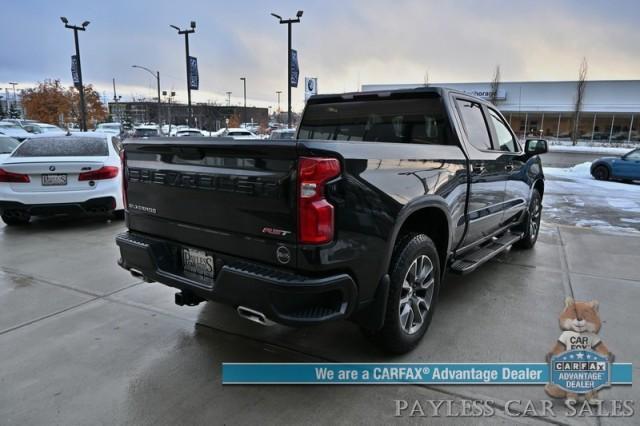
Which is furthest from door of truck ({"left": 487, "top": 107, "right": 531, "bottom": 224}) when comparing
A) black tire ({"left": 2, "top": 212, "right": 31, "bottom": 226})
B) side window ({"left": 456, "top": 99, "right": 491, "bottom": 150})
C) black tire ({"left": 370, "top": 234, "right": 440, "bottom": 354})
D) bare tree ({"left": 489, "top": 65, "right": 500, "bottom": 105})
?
bare tree ({"left": 489, "top": 65, "right": 500, "bottom": 105})

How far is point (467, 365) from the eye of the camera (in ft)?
10.2

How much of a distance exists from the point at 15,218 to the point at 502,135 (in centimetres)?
730

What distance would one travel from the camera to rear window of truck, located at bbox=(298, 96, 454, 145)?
4.02 m

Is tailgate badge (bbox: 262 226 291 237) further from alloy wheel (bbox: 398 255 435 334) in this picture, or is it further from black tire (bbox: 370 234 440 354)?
alloy wheel (bbox: 398 255 435 334)

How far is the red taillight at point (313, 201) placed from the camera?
7.79 ft

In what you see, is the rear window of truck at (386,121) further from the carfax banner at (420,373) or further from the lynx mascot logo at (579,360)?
the carfax banner at (420,373)

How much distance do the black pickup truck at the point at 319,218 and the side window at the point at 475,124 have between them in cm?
5

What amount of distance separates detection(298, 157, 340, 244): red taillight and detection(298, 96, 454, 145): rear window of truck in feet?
6.27

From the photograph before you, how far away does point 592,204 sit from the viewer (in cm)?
1043

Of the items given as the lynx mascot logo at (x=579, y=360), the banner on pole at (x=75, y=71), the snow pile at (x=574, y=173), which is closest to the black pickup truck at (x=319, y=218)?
the lynx mascot logo at (x=579, y=360)

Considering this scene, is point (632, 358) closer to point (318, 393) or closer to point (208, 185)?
point (318, 393)

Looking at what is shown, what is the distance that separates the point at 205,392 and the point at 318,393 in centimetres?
70

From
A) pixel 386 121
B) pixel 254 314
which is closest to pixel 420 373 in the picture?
pixel 254 314

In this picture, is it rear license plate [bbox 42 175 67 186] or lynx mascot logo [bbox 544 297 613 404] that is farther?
rear license plate [bbox 42 175 67 186]
